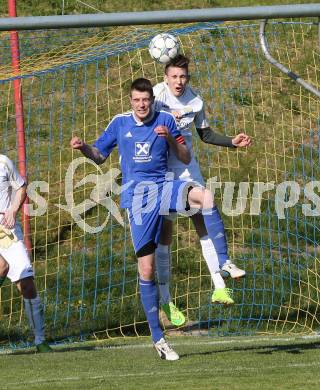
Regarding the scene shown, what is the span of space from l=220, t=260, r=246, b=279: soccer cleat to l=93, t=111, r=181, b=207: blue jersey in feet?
2.57

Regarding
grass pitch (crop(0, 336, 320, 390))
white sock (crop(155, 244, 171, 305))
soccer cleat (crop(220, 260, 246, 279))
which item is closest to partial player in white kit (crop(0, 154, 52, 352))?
grass pitch (crop(0, 336, 320, 390))

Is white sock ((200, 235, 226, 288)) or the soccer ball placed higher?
the soccer ball

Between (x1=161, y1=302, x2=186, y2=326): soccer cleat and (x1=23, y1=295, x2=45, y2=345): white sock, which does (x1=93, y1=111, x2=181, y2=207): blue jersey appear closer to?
(x1=161, y1=302, x2=186, y2=326): soccer cleat

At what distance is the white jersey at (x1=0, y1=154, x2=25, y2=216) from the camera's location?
381 inches

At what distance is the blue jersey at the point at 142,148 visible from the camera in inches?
335

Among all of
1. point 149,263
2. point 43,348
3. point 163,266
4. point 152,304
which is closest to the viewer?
point 149,263

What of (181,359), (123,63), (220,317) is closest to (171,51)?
(181,359)

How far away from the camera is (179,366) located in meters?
8.24

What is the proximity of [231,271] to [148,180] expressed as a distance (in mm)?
890

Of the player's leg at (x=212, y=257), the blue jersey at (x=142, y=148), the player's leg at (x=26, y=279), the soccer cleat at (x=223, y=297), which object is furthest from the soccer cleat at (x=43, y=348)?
the soccer cleat at (x=223, y=297)

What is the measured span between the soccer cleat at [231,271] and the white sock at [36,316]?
205 cm

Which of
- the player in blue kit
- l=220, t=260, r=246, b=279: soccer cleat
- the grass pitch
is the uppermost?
the player in blue kit

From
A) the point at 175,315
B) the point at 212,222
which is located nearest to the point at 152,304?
the point at 175,315

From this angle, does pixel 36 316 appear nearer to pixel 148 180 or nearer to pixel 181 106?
pixel 148 180
